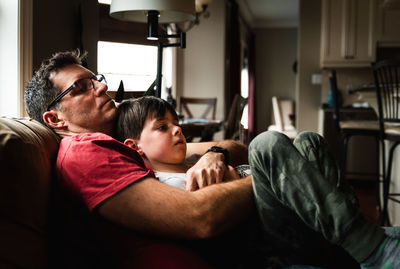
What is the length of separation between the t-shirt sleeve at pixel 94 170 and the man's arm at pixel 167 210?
0.02 metres

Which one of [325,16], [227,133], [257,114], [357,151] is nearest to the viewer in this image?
[227,133]

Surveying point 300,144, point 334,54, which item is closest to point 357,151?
point 334,54

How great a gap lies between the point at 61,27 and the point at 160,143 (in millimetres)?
946

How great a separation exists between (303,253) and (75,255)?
0.59 meters

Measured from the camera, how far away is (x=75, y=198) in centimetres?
102

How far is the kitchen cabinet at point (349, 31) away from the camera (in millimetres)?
4988

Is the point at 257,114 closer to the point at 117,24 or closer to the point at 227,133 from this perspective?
the point at 227,133

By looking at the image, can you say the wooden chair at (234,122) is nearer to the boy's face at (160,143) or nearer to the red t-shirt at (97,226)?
the boy's face at (160,143)

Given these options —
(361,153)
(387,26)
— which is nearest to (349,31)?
(387,26)

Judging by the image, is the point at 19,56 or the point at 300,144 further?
the point at 19,56

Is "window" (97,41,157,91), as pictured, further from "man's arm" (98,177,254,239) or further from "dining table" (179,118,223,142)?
"man's arm" (98,177,254,239)

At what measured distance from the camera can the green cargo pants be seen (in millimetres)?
958

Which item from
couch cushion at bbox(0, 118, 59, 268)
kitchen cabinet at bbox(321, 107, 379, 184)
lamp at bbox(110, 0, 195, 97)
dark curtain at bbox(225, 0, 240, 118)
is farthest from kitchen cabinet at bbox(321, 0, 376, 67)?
couch cushion at bbox(0, 118, 59, 268)

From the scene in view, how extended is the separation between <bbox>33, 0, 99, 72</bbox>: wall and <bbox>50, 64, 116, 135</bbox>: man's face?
48 centimetres
